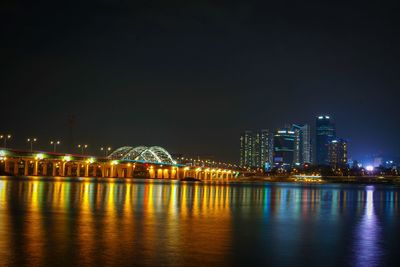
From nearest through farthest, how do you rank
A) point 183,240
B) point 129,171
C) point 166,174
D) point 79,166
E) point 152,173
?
point 183,240
point 79,166
point 129,171
point 152,173
point 166,174

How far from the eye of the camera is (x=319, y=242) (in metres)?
19.3

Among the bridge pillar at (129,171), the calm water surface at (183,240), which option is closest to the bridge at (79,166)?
the bridge pillar at (129,171)

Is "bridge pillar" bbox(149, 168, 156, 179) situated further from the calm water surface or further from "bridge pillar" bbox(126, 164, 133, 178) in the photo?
the calm water surface

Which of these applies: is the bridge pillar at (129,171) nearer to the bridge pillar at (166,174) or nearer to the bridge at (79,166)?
the bridge at (79,166)

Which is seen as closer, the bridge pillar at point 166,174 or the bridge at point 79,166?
the bridge at point 79,166

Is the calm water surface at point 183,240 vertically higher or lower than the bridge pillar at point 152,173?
lower

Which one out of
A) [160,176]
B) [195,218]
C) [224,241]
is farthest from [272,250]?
[160,176]

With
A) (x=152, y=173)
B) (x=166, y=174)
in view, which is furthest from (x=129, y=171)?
(x=166, y=174)

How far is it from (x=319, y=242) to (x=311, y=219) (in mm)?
10077

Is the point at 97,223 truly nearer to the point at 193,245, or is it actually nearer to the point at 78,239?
the point at 78,239

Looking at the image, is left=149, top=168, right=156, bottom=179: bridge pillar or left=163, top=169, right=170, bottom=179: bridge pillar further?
left=163, top=169, right=170, bottom=179: bridge pillar

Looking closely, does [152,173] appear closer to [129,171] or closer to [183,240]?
[129,171]

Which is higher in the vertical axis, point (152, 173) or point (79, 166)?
point (79, 166)

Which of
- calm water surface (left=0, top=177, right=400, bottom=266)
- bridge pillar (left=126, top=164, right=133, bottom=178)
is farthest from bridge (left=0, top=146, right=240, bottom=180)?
calm water surface (left=0, top=177, right=400, bottom=266)
